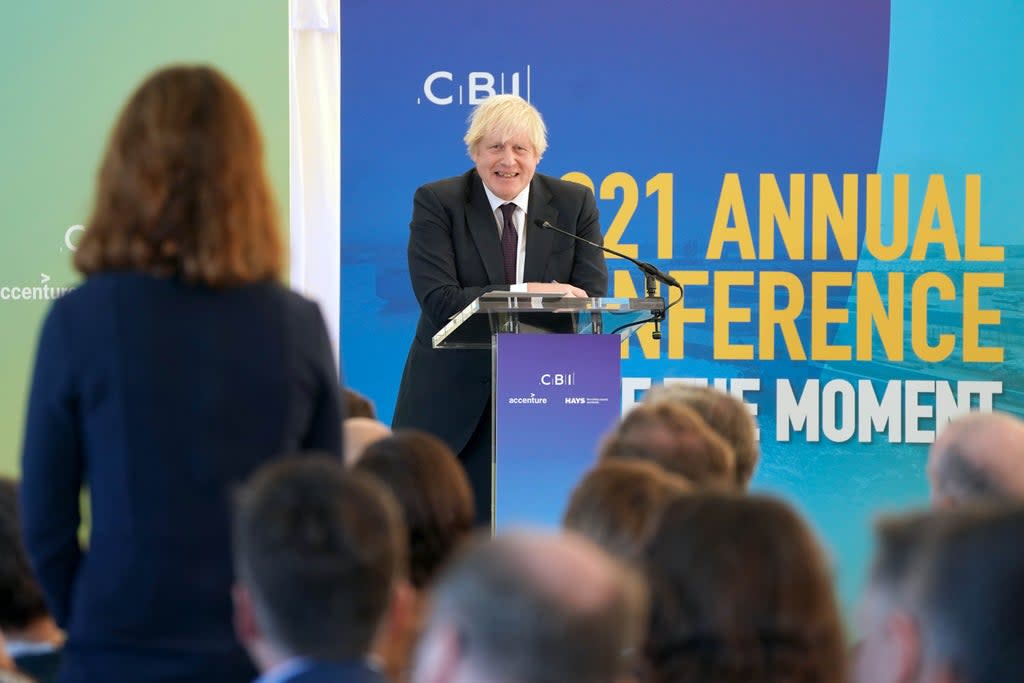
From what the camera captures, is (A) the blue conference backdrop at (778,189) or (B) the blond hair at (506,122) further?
(A) the blue conference backdrop at (778,189)

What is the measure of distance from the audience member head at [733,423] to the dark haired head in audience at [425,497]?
819 mm

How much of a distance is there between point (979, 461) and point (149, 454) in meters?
1.41

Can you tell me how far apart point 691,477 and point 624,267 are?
4072mm

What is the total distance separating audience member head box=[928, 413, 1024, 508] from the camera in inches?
94.8

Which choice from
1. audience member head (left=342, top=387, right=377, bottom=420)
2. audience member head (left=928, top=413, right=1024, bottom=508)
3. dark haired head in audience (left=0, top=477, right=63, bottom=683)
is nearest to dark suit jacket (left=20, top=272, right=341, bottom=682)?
dark haired head in audience (left=0, top=477, right=63, bottom=683)

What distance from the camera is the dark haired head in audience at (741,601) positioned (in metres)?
1.57

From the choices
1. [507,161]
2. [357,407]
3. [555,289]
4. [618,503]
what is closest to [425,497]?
[618,503]

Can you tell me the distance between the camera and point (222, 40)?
643 centimetres

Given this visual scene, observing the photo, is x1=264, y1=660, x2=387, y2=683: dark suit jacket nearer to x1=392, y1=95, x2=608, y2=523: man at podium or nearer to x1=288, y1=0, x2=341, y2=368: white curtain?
x1=392, y1=95, x2=608, y2=523: man at podium

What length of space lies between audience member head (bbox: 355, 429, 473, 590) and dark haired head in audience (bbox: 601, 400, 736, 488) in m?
0.44

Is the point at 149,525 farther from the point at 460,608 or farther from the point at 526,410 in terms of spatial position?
the point at 526,410

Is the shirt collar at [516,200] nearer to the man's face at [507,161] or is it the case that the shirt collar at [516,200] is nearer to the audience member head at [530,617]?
the man's face at [507,161]

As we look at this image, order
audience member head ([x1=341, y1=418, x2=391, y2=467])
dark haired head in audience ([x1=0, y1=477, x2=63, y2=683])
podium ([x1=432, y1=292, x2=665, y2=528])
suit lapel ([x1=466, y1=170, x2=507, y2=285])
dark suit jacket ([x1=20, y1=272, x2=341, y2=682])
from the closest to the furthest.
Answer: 1. dark suit jacket ([x1=20, y1=272, x2=341, y2=682])
2. dark haired head in audience ([x1=0, y1=477, x2=63, y2=683])
3. audience member head ([x1=341, y1=418, x2=391, y2=467])
4. podium ([x1=432, y1=292, x2=665, y2=528])
5. suit lapel ([x1=466, y1=170, x2=507, y2=285])

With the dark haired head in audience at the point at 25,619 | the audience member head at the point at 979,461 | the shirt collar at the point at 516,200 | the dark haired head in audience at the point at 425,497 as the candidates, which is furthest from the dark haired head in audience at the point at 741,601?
the shirt collar at the point at 516,200
